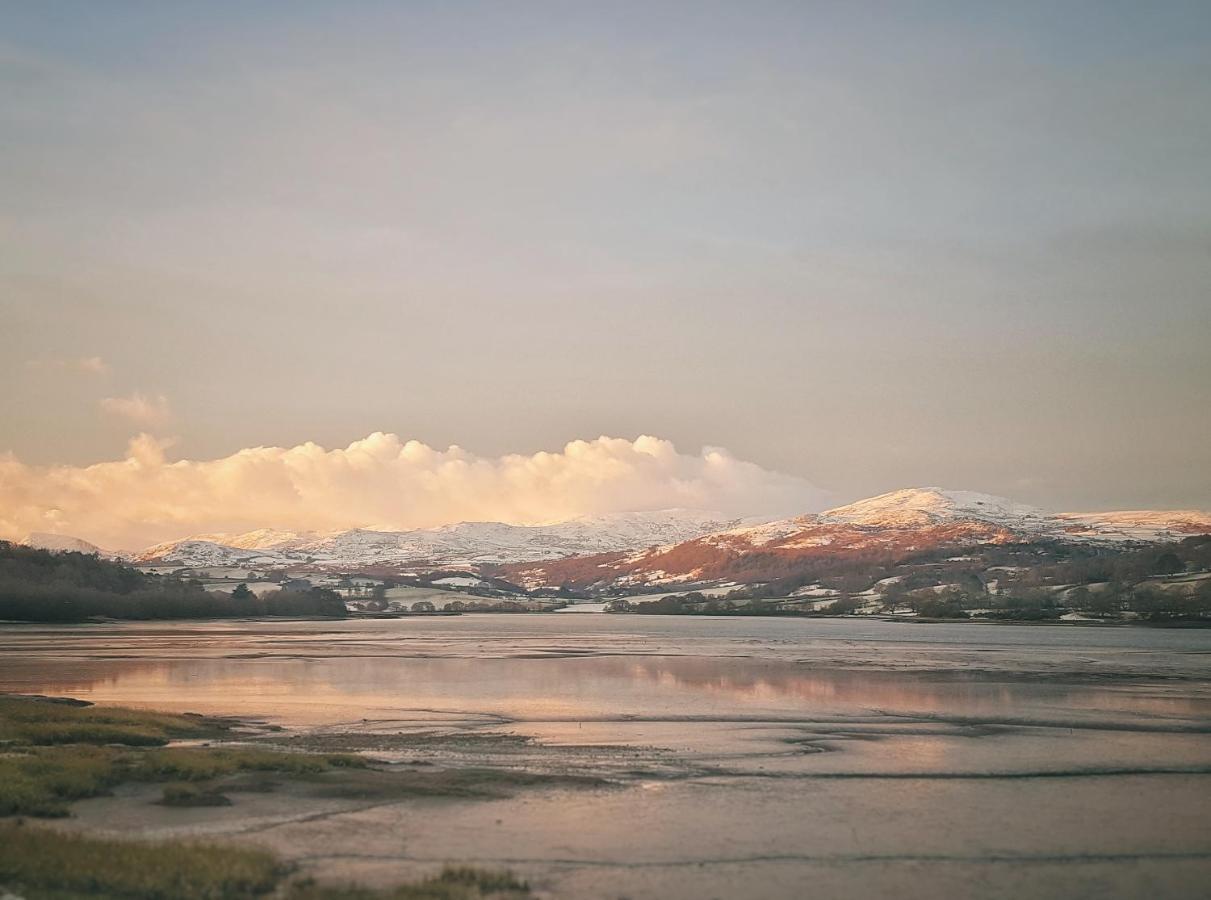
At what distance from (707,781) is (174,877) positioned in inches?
693

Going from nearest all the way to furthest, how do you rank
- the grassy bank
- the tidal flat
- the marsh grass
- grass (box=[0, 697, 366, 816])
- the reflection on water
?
the marsh grass, the grassy bank, the tidal flat, grass (box=[0, 697, 366, 816]), the reflection on water

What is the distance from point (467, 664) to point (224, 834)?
216 feet

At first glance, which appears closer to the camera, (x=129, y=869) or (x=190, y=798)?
(x=129, y=869)

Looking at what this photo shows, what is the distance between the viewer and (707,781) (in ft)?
112

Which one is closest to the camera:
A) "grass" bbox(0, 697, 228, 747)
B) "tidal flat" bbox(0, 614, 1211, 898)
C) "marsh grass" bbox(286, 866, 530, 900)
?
"marsh grass" bbox(286, 866, 530, 900)

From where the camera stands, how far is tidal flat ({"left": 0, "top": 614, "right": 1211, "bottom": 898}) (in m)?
23.8

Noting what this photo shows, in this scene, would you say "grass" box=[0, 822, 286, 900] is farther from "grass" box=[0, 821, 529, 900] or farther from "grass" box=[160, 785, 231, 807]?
"grass" box=[160, 785, 231, 807]

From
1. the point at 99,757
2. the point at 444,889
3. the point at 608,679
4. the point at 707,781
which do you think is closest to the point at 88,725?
the point at 99,757

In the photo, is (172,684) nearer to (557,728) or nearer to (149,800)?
(557,728)

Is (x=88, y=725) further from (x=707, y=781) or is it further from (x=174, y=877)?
(x=174, y=877)

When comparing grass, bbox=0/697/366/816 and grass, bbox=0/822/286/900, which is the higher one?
grass, bbox=0/822/286/900

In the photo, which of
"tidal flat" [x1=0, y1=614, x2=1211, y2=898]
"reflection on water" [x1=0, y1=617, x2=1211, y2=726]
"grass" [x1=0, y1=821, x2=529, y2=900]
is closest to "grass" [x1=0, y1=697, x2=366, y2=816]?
"tidal flat" [x1=0, y1=614, x2=1211, y2=898]

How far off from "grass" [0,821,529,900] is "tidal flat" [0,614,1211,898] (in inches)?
37.6

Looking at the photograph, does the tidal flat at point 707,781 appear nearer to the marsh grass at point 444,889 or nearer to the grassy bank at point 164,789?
the grassy bank at point 164,789
